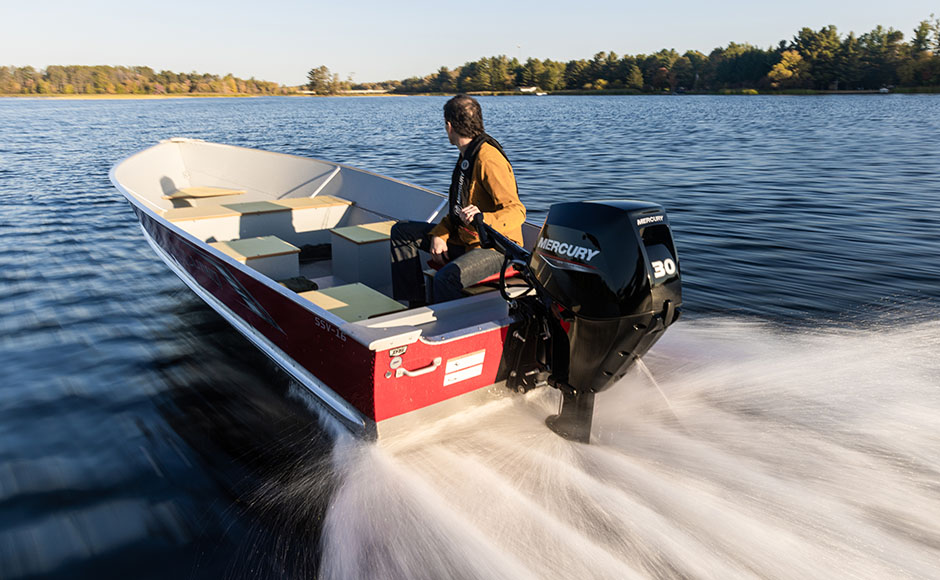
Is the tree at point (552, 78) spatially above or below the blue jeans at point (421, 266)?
above

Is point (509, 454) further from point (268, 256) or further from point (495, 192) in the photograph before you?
point (268, 256)

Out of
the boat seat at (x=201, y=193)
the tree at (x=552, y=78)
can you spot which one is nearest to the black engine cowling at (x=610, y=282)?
the boat seat at (x=201, y=193)

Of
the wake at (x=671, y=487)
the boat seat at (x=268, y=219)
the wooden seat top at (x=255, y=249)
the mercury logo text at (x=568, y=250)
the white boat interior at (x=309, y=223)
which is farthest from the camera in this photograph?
the boat seat at (x=268, y=219)

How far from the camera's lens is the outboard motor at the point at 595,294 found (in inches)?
94.8

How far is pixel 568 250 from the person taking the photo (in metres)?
2.58

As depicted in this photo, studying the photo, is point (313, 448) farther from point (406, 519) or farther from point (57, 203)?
point (57, 203)

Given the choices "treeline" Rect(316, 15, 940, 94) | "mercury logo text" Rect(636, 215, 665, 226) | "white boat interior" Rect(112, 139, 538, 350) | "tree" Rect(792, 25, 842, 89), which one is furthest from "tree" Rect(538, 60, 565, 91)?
"mercury logo text" Rect(636, 215, 665, 226)

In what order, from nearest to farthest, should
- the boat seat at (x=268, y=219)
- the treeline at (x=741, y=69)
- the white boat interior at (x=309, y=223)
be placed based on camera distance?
the white boat interior at (x=309, y=223) → the boat seat at (x=268, y=219) → the treeline at (x=741, y=69)

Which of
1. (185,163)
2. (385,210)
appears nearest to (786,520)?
(385,210)

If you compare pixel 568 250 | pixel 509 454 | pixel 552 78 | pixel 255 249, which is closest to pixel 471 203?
pixel 568 250

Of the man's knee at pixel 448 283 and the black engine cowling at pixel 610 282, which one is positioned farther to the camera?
the man's knee at pixel 448 283

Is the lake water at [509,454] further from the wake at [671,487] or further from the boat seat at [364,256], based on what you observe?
the boat seat at [364,256]

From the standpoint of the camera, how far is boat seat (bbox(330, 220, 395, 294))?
14.8ft

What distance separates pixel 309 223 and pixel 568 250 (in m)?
3.72
